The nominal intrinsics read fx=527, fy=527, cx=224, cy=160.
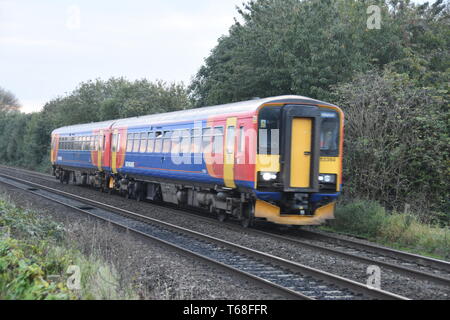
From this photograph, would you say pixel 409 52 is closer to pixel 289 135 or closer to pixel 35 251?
pixel 289 135

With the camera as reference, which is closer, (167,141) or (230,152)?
(230,152)

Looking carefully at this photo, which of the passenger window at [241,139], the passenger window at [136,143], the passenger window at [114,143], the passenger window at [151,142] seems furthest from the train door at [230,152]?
the passenger window at [114,143]

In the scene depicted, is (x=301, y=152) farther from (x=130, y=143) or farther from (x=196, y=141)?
(x=130, y=143)

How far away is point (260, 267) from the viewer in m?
8.88

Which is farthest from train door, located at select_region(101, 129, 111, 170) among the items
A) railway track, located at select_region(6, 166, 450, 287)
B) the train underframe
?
railway track, located at select_region(6, 166, 450, 287)

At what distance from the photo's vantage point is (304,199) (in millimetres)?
12281

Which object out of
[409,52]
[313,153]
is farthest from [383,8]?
[313,153]

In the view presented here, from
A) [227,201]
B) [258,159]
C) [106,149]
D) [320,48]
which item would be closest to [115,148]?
[106,149]

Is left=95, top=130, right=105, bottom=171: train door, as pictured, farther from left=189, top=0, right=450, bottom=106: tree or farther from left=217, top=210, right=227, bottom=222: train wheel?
left=217, top=210, right=227, bottom=222: train wheel

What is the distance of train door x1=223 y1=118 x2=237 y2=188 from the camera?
42.5ft

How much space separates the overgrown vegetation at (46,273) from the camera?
5414mm

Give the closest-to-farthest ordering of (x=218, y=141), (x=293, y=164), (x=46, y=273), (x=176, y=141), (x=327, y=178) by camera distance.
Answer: (x=46, y=273) < (x=293, y=164) < (x=327, y=178) < (x=218, y=141) < (x=176, y=141)

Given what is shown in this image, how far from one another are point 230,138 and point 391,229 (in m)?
4.38

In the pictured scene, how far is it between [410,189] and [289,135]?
4.72 m
